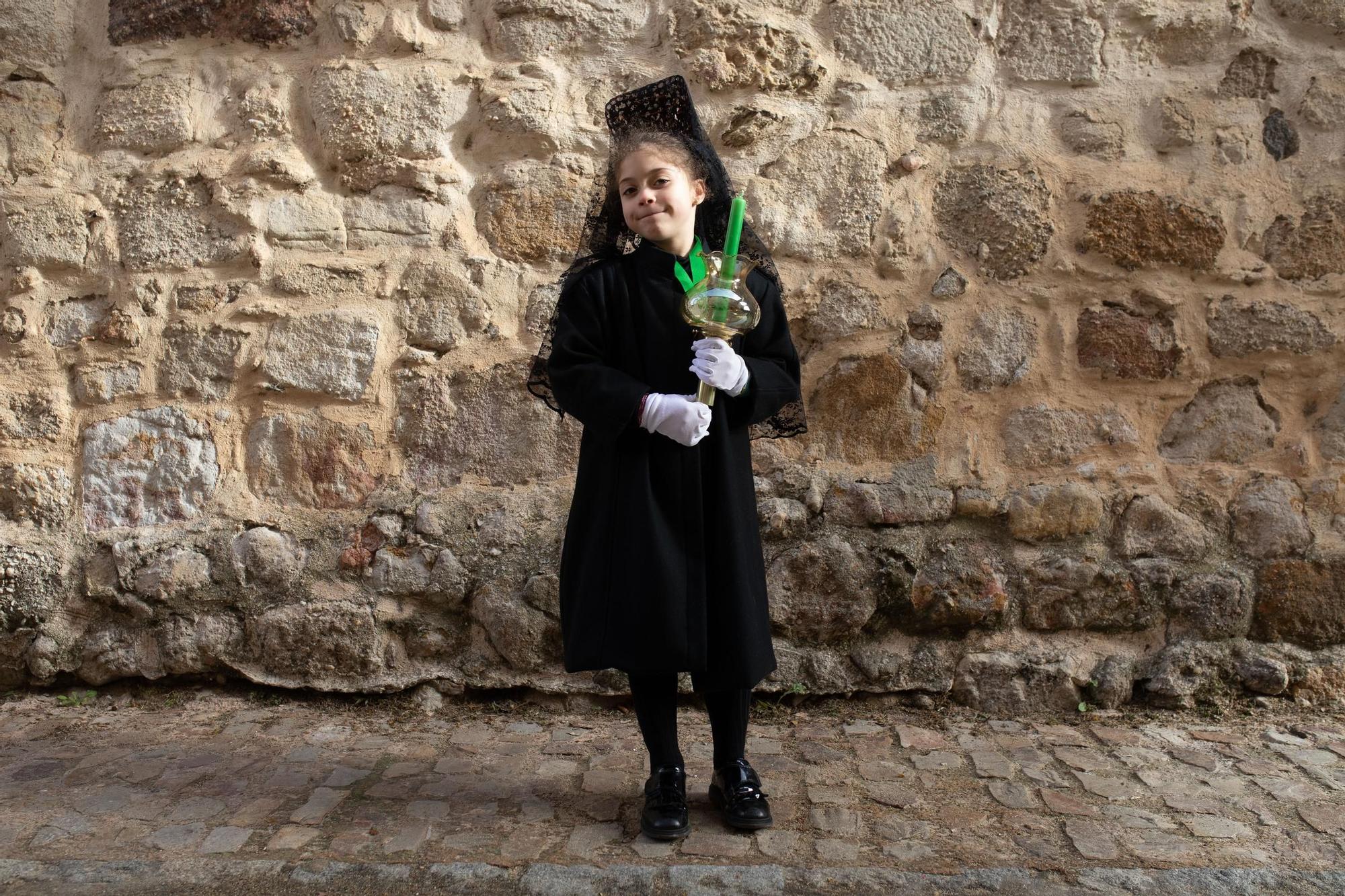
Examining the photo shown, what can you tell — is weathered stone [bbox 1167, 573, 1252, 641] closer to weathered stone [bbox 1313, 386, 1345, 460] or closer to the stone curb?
weathered stone [bbox 1313, 386, 1345, 460]

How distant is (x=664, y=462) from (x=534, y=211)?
1.21m

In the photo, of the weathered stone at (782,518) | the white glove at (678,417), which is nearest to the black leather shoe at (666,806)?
the white glove at (678,417)

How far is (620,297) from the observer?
227 centimetres

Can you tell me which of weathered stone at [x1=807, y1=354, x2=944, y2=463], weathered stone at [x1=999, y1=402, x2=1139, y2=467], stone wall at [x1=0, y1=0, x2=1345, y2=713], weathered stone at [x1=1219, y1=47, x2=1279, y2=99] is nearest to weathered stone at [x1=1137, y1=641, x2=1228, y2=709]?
stone wall at [x1=0, y1=0, x2=1345, y2=713]

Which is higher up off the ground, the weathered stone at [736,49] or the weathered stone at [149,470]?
the weathered stone at [736,49]

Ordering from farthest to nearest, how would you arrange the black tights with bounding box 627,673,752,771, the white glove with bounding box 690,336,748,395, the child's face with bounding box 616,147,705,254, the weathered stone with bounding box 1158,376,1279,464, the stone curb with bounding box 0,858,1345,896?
the weathered stone with bounding box 1158,376,1279,464
the black tights with bounding box 627,673,752,771
the child's face with bounding box 616,147,705,254
the white glove with bounding box 690,336,748,395
the stone curb with bounding box 0,858,1345,896

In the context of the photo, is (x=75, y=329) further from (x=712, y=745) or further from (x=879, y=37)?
(x=879, y=37)

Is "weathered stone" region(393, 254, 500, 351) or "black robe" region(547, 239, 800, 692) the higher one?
"weathered stone" region(393, 254, 500, 351)

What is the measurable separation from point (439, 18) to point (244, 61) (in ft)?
1.86

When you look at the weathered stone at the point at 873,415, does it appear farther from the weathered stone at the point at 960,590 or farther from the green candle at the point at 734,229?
the green candle at the point at 734,229

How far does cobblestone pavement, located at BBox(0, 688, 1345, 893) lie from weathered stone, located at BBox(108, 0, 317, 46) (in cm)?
184

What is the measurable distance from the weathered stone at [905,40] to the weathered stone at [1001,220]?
31 centimetres

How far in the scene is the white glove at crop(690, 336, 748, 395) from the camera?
2.07m

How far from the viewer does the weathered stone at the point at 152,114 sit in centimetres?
312
